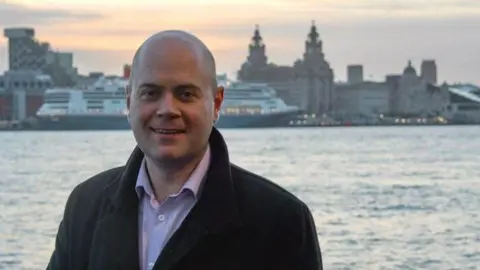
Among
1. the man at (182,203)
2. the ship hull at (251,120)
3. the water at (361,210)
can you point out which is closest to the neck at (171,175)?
the man at (182,203)

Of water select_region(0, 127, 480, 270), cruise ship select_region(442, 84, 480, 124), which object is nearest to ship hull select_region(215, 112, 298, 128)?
cruise ship select_region(442, 84, 480, 124)

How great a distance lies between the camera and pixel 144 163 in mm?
1844

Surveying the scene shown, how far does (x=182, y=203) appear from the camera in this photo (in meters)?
1.77

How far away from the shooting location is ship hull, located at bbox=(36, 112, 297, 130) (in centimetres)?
7550

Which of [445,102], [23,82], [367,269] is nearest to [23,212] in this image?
[367,269]

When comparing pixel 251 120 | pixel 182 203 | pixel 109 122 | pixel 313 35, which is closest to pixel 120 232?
pixel 182 203

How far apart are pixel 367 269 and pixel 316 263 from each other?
838 cm

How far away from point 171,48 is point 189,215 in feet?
0.80

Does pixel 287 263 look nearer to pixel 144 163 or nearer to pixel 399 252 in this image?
pixel 144 163

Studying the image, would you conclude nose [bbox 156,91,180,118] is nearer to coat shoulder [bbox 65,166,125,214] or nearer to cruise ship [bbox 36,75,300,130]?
coat shoulder [bbox 65,166,125,214]

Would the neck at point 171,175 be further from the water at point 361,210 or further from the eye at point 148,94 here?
the water at point 361,210

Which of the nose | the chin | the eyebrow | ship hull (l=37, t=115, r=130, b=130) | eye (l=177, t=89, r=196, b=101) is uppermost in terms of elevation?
the eyebrow

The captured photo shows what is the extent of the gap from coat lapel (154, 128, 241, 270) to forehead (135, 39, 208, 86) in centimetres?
14

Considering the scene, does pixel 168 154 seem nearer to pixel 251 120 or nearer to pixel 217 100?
pixel 217 100
